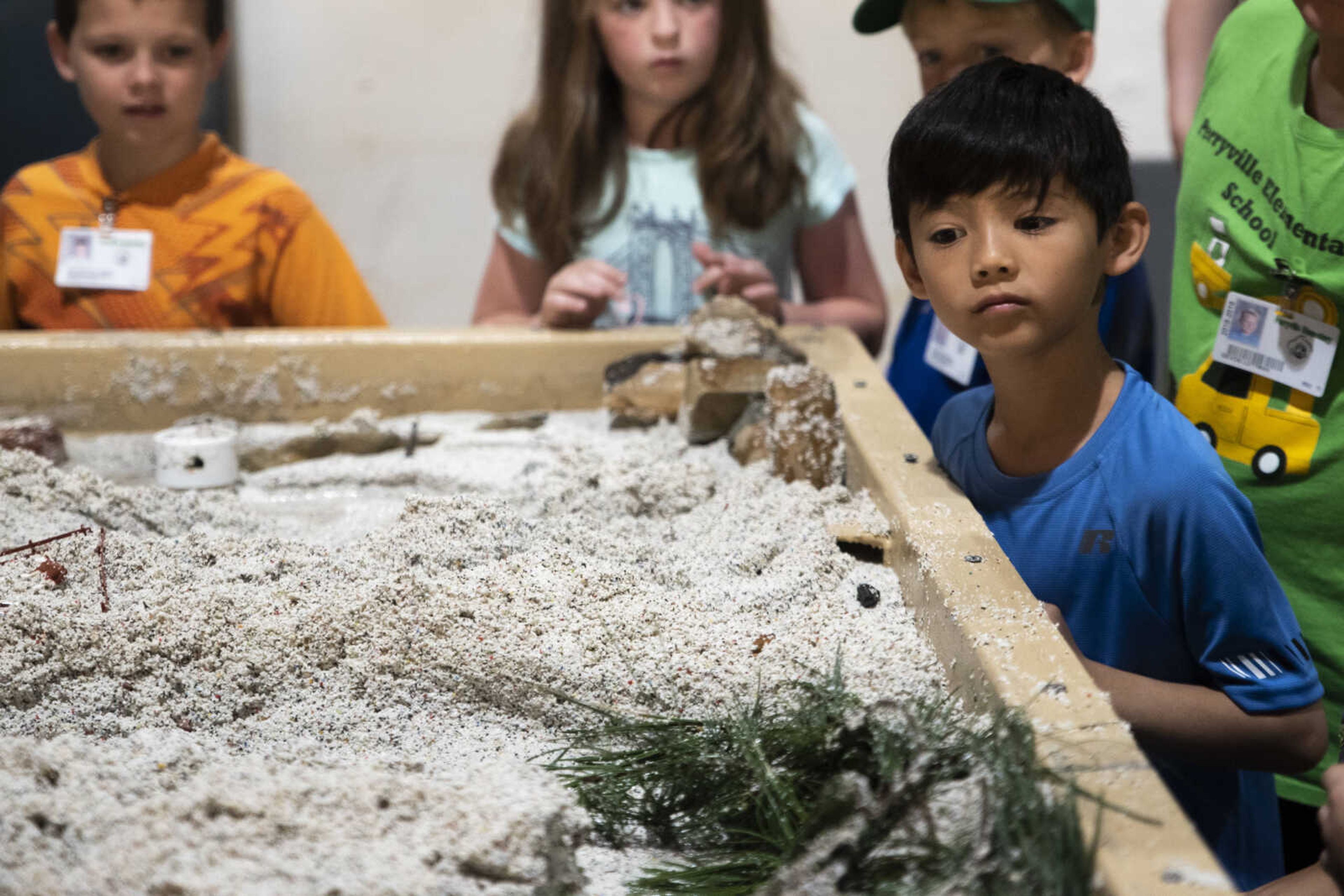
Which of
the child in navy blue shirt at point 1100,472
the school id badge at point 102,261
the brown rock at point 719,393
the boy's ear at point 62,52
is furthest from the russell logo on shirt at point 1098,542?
the boy's ear at point 62,52

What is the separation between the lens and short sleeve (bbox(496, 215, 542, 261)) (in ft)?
6.79

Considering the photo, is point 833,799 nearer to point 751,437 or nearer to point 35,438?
point 751,437

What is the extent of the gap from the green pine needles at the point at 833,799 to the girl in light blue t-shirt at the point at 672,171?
3.89 ft

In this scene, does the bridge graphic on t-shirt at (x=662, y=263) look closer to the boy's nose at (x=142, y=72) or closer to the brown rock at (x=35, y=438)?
the boy's nose at (x=142, y=72)

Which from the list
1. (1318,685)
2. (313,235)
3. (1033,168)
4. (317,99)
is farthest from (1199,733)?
(317,99)

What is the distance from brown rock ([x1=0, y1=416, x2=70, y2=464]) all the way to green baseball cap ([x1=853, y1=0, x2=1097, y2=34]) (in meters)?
1.19

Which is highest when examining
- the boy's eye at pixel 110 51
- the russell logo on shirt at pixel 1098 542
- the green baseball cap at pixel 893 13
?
the green baseball cap at pixel 893 13

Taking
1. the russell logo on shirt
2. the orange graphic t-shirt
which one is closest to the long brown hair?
the orange graphic t-shirt

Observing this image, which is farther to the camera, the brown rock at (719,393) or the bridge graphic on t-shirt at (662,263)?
the bridge graphic on t-shirt at (662,263)

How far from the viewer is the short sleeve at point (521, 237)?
6.79 feet

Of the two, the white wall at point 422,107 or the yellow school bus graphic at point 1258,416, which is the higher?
the white wall at point 422,107

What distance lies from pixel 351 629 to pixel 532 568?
0.16 m

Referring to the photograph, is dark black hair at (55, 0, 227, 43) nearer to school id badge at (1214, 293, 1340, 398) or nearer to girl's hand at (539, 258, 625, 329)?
girl's hand at (539, 258, 625, 329)

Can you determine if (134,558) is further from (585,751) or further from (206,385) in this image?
(206,385)
